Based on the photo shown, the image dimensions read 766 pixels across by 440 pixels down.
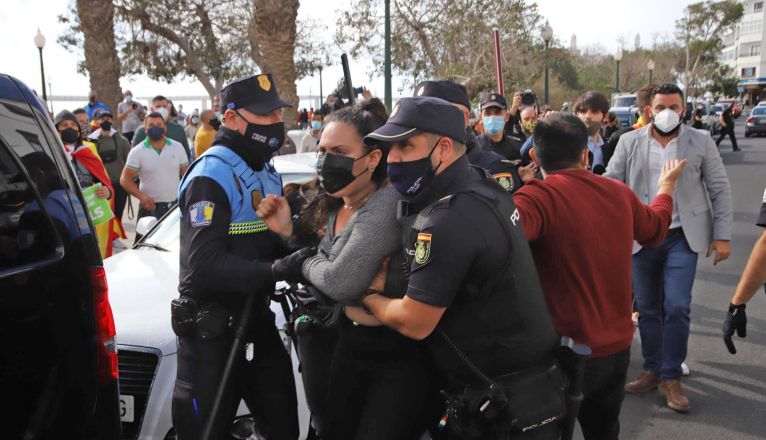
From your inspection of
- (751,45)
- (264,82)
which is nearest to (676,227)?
(264,82)

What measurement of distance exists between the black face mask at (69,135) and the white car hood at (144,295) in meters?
2.90

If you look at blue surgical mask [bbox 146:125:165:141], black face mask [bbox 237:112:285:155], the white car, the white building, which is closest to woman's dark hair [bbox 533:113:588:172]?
black face mask [bbox 237:112:285:155]

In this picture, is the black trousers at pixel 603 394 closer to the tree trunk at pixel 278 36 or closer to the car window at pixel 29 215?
the car window at pixel 29 215

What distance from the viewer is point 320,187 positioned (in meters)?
2.77

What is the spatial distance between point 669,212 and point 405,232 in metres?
1.48

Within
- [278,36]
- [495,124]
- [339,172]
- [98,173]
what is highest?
[278,36]

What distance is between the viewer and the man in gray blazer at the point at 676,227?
13.8ft

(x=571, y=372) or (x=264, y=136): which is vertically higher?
(x=264, y=136)

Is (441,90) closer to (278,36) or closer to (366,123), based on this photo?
(366,123)

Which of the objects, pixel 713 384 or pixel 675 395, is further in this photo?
pixel 713 384

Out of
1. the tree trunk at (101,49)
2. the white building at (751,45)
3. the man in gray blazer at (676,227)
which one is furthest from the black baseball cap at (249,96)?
the white building at (751,45)

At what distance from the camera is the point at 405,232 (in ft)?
7.18

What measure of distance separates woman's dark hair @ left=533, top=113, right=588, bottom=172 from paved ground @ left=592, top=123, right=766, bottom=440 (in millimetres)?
2068

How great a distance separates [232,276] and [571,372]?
51.0 inches
